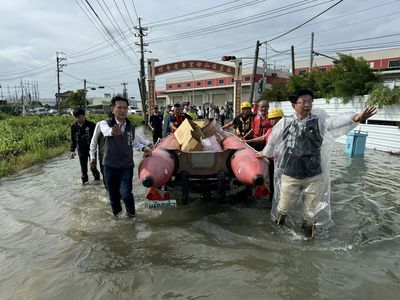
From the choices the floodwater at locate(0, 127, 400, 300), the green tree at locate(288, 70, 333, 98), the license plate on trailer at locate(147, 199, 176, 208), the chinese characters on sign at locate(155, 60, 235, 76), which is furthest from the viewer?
the chinese characters on sign at locate(155, 60, 235, 76)

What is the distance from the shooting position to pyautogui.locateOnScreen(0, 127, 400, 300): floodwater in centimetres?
337

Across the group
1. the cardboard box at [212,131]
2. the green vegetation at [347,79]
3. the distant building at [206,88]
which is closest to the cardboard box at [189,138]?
the cardboard box at [212,131]

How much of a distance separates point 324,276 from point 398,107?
991cm

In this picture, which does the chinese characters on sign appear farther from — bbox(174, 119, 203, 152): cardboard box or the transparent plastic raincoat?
the transparent plastic raincoat

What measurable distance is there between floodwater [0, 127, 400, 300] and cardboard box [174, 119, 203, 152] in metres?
1.03

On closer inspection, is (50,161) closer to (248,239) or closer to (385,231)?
(248,239)

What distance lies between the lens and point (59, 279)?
3.56 m

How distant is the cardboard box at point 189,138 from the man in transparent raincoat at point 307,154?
5.16 feet

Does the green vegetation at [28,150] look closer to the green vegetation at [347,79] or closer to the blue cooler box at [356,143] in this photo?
the blue cooler box at [356,143]

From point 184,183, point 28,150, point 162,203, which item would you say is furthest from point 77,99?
point 162,203

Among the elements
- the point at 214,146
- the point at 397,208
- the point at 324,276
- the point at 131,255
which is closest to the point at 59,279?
the point at 131,255

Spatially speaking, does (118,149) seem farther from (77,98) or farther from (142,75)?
(77,98)

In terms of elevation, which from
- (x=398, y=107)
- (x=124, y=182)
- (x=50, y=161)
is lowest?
(x=50, y=161)

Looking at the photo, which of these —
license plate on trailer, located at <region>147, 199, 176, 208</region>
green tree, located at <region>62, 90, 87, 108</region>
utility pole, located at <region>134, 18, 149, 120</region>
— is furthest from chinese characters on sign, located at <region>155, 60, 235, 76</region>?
green tree, located at <region>62, 90, 87, 108</region>
